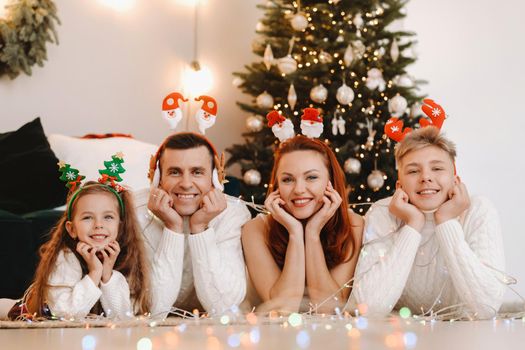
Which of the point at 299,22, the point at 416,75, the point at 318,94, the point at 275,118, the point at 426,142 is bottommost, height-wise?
the point at 426,142

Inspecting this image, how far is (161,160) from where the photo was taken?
5.93 ft

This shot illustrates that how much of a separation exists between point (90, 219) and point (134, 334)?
1.27 ft

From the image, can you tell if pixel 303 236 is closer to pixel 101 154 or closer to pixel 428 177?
pixel 428 177

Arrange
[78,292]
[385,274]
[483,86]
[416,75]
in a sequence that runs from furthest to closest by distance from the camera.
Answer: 1. [416,75]
2. [483,86]
3. [385,274]
4. [78,292]

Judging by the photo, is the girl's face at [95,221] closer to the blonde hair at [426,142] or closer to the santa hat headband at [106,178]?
the santa hat headband at [106,178]

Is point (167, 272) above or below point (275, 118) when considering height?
A: below

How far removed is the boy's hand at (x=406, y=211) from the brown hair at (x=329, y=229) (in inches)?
6.2

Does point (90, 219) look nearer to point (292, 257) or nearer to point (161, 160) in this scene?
point (161, 160)

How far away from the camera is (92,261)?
5.08 feet

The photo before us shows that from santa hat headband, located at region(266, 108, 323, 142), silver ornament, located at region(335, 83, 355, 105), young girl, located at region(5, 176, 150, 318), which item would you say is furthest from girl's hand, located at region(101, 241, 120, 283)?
silver ornament, located at region(335, 83, 355, 105)

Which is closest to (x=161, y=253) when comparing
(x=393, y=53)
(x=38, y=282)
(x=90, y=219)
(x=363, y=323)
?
(x=90, y=219)

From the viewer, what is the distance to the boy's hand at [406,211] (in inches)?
66.1

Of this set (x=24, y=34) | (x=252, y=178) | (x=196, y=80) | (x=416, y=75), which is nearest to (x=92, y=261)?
(x=252, y=178)

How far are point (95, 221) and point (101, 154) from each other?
128 centimetres
